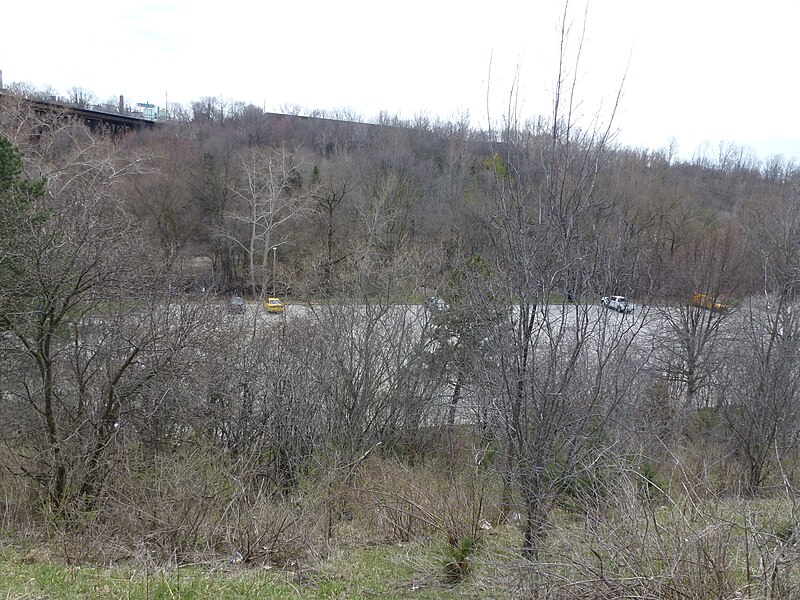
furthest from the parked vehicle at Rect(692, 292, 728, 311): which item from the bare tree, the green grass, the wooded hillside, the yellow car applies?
the bare tree

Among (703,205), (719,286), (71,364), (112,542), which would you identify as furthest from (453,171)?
(112,542)

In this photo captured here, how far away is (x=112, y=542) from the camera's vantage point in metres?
6.28

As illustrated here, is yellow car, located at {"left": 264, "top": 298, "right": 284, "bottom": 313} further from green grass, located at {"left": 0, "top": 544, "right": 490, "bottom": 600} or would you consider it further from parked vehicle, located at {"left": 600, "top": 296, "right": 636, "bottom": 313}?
parked vehicle, located at {"left": 600, "top": 296, "right": 636, "bottom": 313}

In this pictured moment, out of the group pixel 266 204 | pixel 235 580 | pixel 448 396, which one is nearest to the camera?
pixel 235 580

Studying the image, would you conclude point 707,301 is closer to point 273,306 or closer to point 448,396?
point 448,396

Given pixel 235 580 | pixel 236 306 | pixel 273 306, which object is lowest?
pixel 235 580

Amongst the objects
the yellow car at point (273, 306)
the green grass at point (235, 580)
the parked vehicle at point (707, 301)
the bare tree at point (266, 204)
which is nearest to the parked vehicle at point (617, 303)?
the green grass at point (235, 580)

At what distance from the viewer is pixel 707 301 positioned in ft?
71.7

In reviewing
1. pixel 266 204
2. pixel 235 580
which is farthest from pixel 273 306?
pixel 266 204

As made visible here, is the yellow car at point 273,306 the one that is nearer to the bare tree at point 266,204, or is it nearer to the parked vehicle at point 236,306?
the parked vehicle at point 236,306

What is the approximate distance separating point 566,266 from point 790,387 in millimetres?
9024

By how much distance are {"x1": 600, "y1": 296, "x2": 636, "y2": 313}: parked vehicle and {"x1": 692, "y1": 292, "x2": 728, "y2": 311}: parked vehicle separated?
61.8ft

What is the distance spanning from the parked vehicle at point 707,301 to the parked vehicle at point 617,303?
1884 centimetres

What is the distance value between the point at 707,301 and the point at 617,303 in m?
19.2
